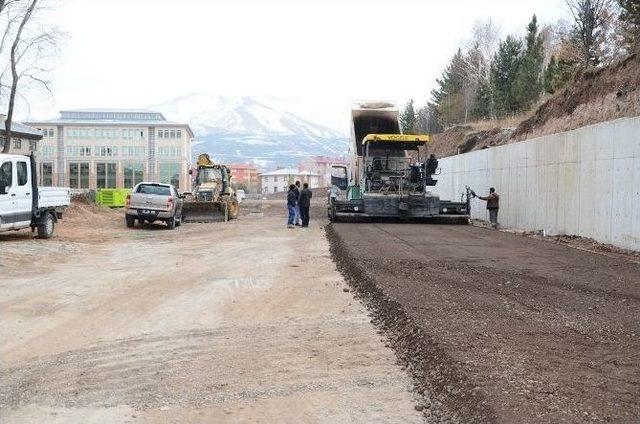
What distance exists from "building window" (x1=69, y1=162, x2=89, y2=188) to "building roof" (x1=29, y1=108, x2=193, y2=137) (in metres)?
6.31

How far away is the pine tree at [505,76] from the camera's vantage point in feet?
160

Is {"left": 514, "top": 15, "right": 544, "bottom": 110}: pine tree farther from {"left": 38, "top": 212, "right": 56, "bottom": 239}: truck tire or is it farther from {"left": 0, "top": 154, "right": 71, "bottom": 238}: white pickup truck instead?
{"left": 38, "top": 212, "right": 56, "bottom": 239}: truck tire

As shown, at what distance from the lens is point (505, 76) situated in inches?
1955

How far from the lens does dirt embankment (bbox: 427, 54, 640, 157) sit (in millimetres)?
22266

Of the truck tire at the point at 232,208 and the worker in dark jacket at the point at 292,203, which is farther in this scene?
the truck tire at the point at 232,208

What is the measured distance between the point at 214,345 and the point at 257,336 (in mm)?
556

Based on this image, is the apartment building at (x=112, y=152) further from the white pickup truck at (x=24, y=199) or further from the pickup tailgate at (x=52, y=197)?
the white pickup truck at (x=24, y=199)

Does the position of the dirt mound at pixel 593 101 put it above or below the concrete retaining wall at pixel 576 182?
above

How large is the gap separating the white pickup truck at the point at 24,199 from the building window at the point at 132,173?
81.0 metres

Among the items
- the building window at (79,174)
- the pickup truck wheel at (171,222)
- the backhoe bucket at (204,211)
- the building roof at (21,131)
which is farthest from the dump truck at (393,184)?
the building window at (79,174)

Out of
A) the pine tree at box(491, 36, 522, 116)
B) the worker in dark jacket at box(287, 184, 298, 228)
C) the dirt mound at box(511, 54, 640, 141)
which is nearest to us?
the dirt mound at box(511, 54, 640, 141)

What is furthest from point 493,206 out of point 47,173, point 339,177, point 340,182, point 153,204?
point 47,173

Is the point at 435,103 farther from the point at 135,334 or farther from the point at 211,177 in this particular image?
the point at 135,334

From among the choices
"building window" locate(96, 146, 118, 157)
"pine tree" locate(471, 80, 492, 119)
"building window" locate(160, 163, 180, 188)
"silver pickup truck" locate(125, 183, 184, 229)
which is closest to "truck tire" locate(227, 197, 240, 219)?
"silver pickup truck" locate(125, 183, 184, 229)
